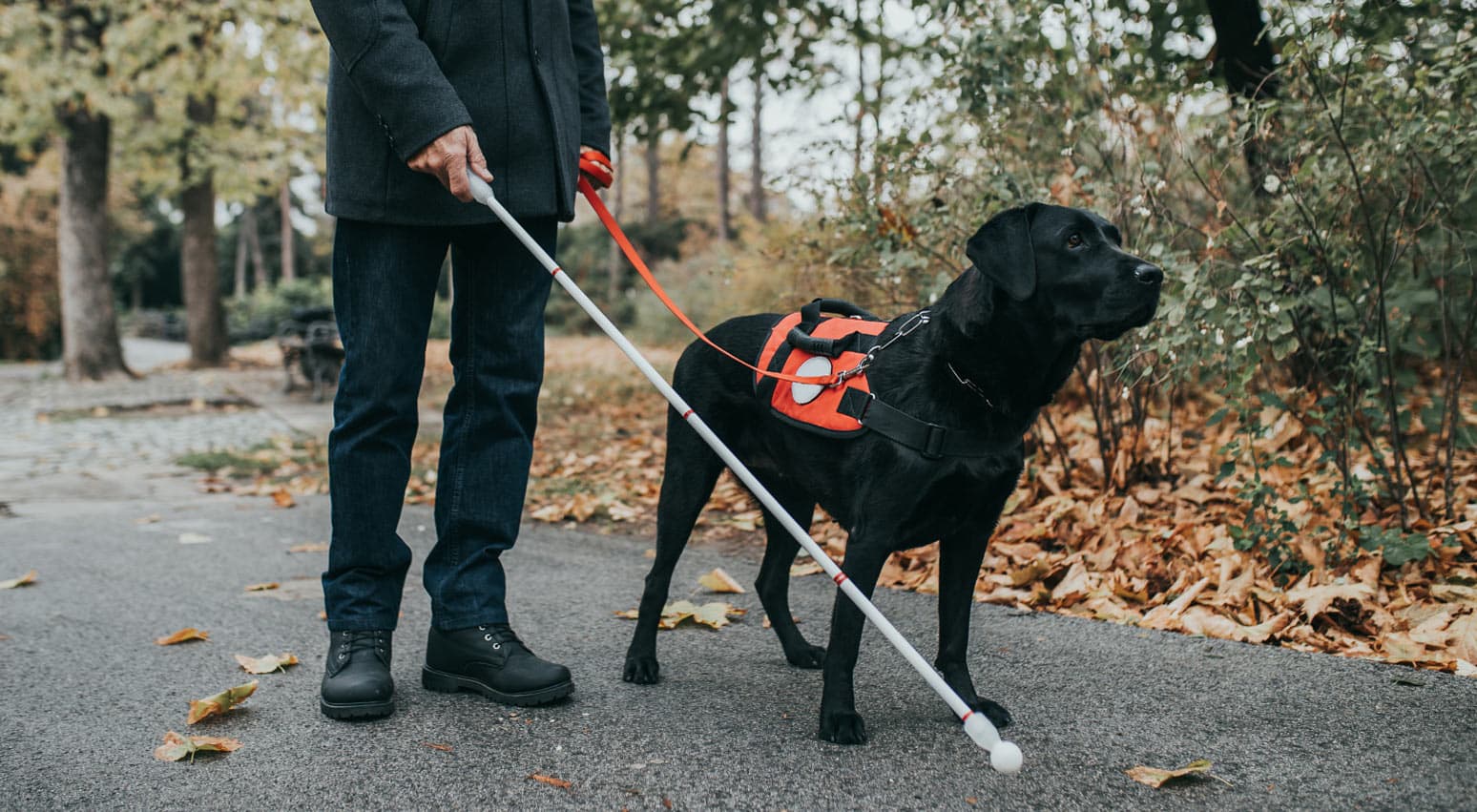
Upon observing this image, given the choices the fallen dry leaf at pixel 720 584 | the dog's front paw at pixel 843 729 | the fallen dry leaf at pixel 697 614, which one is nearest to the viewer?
the dog's front paw at pixel 843 729

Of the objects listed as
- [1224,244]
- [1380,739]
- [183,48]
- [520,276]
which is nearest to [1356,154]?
[1224,244]

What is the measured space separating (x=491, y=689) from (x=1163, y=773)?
156cm

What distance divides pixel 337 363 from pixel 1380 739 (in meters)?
11.6

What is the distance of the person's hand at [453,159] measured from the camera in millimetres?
2453

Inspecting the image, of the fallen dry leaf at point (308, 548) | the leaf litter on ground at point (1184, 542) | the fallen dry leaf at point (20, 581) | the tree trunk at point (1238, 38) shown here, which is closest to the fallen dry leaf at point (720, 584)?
the leaf litter on ground at point (1184, 542)

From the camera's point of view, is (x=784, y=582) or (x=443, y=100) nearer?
(x=443, y=100)

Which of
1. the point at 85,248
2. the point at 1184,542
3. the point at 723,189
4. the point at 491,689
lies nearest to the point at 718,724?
the point at 491,689

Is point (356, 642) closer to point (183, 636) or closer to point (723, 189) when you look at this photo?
point (183, 636)

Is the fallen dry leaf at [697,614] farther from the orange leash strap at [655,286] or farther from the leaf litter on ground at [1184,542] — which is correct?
the orange leash strap at [655,286]

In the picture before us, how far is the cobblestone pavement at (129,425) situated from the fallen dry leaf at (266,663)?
A: 382 centimetres

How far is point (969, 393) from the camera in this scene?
2398 millimetres

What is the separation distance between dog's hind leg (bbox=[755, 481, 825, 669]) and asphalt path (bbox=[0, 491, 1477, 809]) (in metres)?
0.09

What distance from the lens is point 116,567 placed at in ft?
13.8

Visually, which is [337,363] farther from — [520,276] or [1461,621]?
[1461,621]
